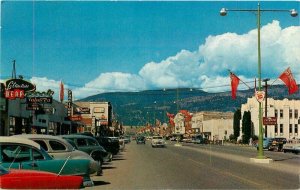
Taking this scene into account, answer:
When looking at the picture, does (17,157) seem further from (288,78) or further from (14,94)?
(288,78)

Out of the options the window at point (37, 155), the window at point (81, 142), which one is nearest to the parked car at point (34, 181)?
the window at point (37, 155)

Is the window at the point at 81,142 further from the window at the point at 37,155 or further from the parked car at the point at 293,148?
the parked car at the point at 293,148

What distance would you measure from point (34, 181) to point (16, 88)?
2976cm

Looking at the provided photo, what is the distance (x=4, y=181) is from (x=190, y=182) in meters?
10.1

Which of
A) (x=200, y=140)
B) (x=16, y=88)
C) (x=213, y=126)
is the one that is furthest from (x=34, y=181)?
(x=213, y=126)

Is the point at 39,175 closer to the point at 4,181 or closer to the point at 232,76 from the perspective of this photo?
the point at 4,181

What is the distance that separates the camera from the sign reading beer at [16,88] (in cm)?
3728

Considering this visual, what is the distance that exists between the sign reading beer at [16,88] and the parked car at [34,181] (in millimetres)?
29060

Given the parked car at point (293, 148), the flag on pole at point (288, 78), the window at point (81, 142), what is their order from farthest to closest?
the parked car at point (293, 148), the flag on pole at point (288, 78), the window at point (81, 142)

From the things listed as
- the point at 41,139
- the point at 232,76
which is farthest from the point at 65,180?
the point at 232,76

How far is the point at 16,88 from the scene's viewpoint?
37.6 meters

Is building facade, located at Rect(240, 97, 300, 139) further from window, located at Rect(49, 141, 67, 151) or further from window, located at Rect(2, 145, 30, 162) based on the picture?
window, located at Rect(2, 145, 30, 162)

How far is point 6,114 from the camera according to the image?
4069 cm

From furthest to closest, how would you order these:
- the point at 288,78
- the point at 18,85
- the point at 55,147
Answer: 1. the point at 288,78
2. the point at 18,85
3. the point at 55,147
